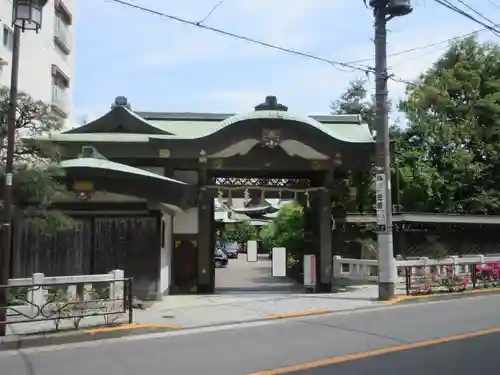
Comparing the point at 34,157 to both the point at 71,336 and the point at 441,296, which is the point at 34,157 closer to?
the point at 71,336

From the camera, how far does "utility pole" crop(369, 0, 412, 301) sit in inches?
611

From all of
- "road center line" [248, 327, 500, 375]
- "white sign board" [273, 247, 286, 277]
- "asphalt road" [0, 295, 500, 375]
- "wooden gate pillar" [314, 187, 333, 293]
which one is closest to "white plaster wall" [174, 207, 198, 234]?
"white sign board" [273, 247, 286, 277]

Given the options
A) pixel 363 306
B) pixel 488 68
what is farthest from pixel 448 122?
pixel 363 306

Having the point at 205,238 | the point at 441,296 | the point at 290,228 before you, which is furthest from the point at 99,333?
the point at 290,228

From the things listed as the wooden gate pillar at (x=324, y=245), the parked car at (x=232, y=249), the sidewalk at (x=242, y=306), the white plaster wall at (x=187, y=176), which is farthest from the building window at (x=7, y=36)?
the parked car at (x=232, y=249)

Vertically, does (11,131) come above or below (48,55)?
below

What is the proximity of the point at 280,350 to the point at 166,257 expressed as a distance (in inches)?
370

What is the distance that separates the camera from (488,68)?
32062 millimetres

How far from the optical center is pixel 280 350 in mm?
8945

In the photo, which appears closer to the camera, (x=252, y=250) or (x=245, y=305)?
(x=245, y=305)

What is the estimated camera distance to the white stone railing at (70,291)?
36.0 ft

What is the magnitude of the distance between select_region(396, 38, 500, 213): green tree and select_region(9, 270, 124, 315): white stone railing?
807 inches

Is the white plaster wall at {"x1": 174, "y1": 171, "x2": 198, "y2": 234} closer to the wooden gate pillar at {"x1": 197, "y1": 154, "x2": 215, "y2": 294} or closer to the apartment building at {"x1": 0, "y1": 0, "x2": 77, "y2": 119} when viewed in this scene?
the wooden gate pillar at {"x1": 197, "y1": 154, "x2": 215, "y2": 294}

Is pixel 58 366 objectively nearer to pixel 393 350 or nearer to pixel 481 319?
pixel 393 350
